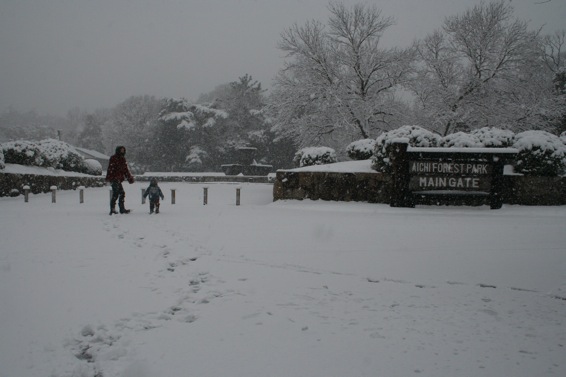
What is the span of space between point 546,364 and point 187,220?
7269mm

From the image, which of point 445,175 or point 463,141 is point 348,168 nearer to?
point 445,175

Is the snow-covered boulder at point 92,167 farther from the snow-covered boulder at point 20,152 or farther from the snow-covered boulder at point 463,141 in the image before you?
the snow-covered boulder at point 463,141

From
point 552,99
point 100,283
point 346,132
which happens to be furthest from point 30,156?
point 552,99

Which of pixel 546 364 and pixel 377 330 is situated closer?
pixel 546 364

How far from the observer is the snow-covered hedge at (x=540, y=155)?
10.9 metres

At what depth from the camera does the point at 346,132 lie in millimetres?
24266

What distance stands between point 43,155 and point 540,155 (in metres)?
18.8

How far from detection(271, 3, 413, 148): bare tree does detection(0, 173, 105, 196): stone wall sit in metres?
12.2

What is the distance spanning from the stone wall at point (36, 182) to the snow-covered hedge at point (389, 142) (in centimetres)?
1248

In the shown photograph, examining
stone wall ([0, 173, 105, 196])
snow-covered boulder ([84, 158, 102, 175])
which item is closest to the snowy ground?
stone wall ([0, 173, 105, 196])

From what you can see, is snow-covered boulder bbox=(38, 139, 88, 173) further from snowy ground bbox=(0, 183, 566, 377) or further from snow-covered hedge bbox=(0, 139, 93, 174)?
snowy ground bbox=(0, 183, 566, 377)

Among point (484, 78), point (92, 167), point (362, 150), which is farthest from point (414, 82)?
point (92, 167)

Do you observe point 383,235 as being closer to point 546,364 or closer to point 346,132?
point 546,364

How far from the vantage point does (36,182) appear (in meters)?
15.4
